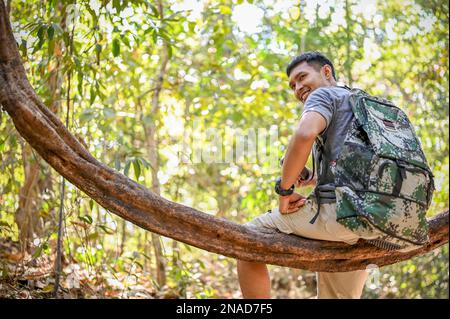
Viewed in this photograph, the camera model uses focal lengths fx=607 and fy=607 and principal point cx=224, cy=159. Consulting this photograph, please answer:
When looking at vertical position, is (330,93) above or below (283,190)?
above

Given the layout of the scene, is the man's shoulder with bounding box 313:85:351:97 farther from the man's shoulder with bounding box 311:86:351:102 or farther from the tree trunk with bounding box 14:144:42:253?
the tree trunk with bounding box 14:144:42:253

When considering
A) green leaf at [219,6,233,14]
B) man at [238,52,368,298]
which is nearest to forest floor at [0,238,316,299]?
man at [238,52,368,298]

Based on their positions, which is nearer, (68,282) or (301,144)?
(301,144)

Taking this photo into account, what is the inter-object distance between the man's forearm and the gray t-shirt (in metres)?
0.12

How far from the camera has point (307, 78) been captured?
7.02ft

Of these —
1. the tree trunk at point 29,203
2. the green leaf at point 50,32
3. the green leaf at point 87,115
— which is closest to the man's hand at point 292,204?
the green leaf at point 50,32

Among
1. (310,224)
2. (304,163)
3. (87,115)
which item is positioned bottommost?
(310,224)

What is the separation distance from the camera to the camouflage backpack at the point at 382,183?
187 cm

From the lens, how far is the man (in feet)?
6.19

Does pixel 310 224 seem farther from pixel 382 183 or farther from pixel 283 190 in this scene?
pixel 382 183

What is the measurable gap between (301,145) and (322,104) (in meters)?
0.18

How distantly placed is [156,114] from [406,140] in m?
2.27

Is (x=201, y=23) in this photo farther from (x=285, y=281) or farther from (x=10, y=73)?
(x=10, y=73)

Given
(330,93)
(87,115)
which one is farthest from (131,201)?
(87,115)
